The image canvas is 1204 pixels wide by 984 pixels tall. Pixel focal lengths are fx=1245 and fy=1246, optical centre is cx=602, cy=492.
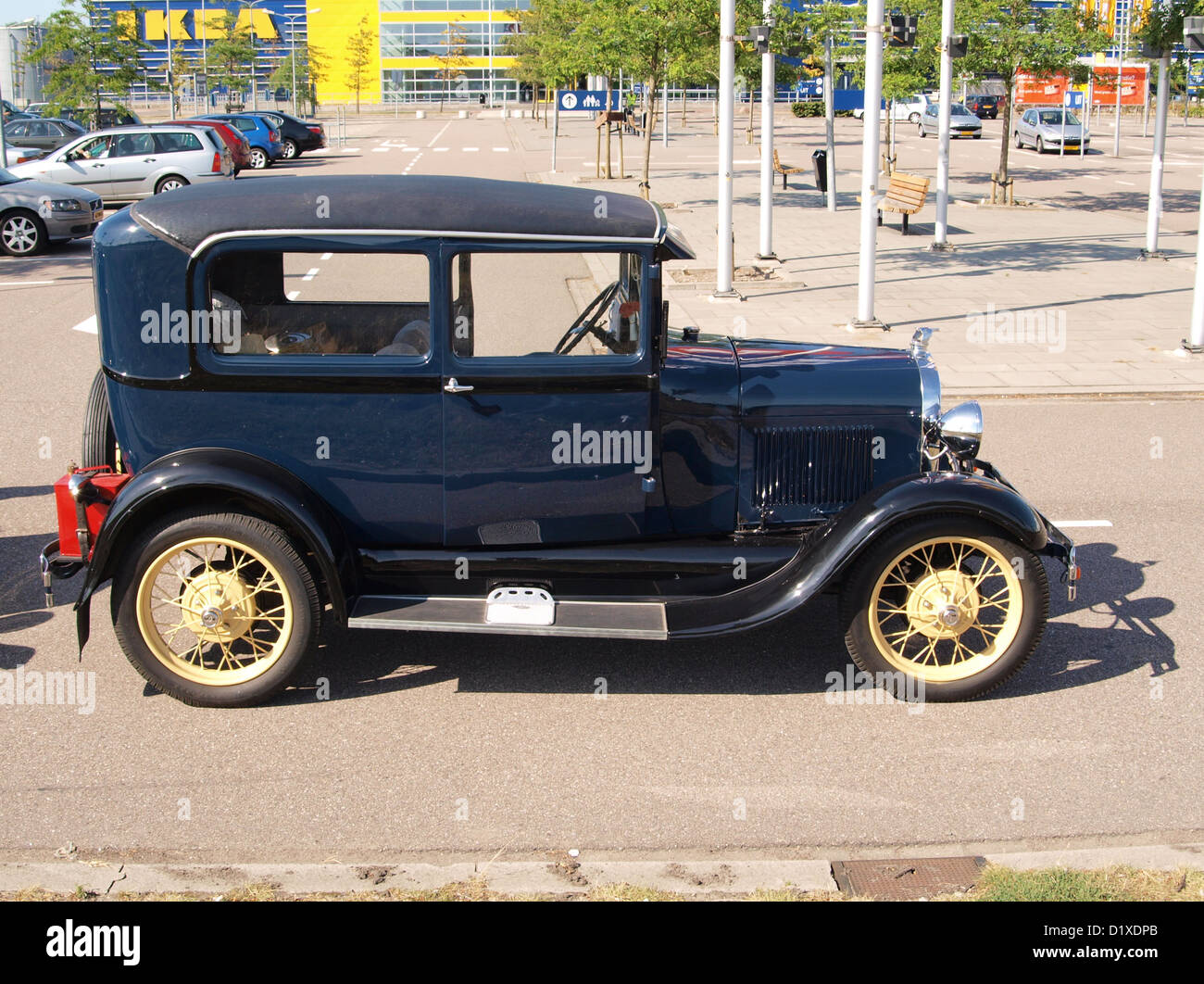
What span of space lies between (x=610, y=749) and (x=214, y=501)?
74.7 inches

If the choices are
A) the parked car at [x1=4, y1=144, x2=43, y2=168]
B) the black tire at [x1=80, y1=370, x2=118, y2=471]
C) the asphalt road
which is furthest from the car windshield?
the black tire at [x1=80, y1=370, x2=118, y2=471]

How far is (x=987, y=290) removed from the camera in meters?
15.3

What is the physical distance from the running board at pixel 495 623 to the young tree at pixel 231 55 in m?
61.9

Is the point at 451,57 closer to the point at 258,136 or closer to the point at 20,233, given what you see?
the point at 258,136

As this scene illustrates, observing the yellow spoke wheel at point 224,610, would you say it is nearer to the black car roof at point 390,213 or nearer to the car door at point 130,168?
the black car roof at point 390,213

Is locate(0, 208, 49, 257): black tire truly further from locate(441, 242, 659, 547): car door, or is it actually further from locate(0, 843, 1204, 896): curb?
locate(0, 843, 1204, 896): curb

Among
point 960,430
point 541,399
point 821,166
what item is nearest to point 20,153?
point 821,166

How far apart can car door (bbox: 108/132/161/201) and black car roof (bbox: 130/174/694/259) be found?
825 inches

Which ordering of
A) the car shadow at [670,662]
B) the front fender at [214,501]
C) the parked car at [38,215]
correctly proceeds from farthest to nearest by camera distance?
the parked car at [38,215] → the car shadow at [670,662] → the front fender at [214,501]

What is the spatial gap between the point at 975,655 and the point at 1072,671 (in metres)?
0.61

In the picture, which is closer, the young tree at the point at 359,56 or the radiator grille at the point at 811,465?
the radiator grille at the point at 811,465

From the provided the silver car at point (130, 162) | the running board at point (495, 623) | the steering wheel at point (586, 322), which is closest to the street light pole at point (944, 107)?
the steering wheel at point (586, 322)

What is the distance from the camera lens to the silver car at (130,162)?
79.7ft

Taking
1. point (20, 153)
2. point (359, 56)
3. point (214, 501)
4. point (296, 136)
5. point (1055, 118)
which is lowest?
point (214, 501)
